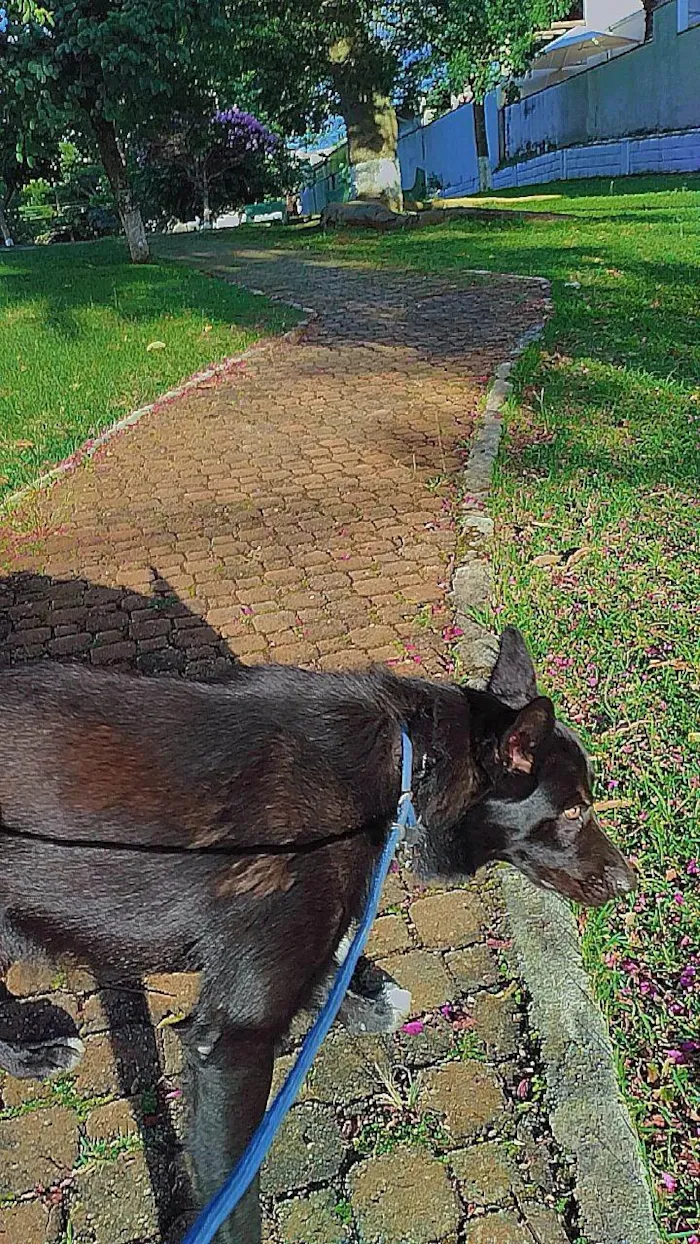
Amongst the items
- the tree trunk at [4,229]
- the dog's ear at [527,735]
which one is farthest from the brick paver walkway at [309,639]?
the tree trunk at [4,229]

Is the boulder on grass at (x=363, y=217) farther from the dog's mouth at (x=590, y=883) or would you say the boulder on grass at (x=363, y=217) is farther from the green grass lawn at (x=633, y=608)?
the dog's mouth at (x=590, y=883)

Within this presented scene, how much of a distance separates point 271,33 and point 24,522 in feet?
68.4

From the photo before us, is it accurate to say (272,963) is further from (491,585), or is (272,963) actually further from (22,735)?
(491,585)

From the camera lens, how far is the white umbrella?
108 feet

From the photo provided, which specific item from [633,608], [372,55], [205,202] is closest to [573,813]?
[633,608]

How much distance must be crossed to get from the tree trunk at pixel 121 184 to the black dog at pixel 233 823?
1749cm

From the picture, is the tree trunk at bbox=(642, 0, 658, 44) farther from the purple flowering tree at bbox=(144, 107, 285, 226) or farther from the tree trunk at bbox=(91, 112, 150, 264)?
the tree trunk at bbox=(91, 112, 150, 264)

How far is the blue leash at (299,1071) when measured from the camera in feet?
5.87

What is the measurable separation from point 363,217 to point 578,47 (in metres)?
17.2

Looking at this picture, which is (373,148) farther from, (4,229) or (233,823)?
(233,823)

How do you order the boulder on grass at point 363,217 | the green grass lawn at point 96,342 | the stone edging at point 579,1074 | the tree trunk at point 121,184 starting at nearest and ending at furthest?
the stone edging at point 579,1074, the green grass lawn at point 96,342, the tree trunk at point 121,184, the boulder on grass at point 363,217

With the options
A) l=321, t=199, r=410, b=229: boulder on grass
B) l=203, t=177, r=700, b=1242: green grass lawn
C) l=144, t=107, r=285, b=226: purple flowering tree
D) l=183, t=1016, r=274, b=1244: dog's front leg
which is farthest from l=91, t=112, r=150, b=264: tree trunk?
l=183, t=1016, r=274, b=1244: dog's front leg

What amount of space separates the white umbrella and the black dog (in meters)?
34.7

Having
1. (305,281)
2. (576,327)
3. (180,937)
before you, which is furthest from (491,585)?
(305,281)
